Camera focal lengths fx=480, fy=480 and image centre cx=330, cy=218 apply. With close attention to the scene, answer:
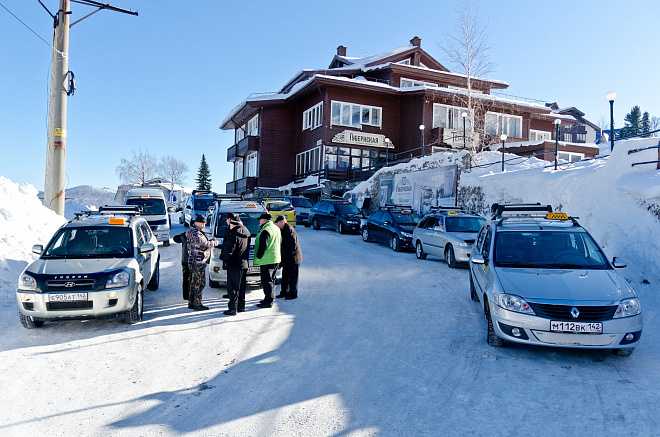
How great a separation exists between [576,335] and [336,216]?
1847 centimetres

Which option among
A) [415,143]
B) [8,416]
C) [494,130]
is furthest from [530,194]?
[494,130]

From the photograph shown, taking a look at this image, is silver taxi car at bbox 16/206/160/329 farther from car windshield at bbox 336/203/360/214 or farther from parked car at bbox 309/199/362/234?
car windshield at bbox 336/203/360/214

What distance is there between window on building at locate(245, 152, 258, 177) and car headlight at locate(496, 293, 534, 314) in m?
36.6

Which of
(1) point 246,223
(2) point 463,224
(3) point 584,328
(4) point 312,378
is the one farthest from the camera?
(2) point 463,224

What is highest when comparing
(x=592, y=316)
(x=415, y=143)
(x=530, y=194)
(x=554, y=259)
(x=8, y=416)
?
(x=415, y=143)

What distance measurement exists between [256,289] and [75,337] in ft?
13.5

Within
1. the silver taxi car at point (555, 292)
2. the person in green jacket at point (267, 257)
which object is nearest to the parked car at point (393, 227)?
the person in green jacket at point (267, 257)

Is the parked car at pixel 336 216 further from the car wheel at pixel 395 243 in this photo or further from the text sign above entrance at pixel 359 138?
the text sign above entrance at pixel 359 138

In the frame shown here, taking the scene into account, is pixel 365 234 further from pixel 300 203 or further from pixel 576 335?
pixel 576 335

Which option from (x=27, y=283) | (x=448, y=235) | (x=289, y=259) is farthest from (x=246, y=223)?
(x=448, y=235)

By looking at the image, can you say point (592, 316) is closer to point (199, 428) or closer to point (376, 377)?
point (376, 377)

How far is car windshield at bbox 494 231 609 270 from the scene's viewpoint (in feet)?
22.0

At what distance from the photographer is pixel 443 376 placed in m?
5.27

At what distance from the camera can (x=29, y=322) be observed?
6.98 m
